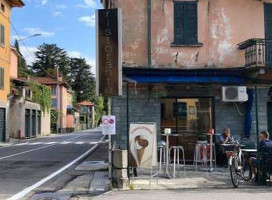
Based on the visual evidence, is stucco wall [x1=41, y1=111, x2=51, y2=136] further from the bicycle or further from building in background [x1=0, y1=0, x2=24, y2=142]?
the bicycle

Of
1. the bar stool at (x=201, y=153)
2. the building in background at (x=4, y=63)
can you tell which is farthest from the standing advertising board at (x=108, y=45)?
the building in background at (x=4, y=63)

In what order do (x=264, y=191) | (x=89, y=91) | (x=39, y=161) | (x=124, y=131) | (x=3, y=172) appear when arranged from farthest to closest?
(x=89, y=91), (x=39, y=161), (x=124, y=131), (x=3, y=172), (x=264, y=191)

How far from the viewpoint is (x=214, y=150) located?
53.8 ft

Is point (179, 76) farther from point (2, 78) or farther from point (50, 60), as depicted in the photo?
point (50, 60)

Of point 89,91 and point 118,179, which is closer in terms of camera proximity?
point 118,179

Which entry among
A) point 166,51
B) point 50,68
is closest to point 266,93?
point 166,51

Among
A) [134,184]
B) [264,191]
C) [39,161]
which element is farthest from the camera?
[39,161]

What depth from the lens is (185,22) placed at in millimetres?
17594

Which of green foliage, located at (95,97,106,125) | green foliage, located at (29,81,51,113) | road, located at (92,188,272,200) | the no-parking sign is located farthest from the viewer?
green foliage, located at (95,97,106,125)

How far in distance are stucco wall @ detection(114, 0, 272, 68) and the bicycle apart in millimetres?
4823

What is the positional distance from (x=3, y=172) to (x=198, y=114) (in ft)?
23.4

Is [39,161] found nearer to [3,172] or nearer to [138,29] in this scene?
[3,172]

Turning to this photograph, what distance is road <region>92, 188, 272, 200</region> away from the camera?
10.4m

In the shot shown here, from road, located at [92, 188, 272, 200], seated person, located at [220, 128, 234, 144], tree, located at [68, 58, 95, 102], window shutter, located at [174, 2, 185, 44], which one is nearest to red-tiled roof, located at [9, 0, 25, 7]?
window shutter, located at [174, 2, 185, 44]
